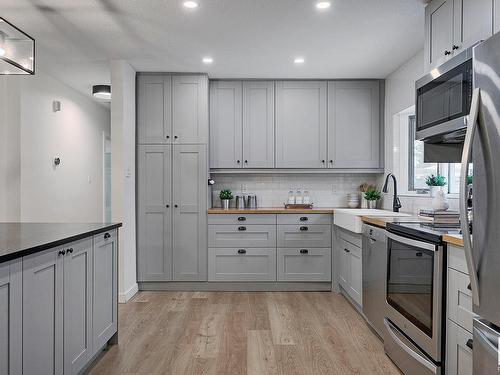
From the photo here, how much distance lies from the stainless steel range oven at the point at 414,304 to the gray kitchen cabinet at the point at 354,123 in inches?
82.6

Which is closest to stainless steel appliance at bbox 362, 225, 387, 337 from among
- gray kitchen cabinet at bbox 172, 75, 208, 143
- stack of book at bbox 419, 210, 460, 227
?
stack of book at bbox 419, 210, 460, 227

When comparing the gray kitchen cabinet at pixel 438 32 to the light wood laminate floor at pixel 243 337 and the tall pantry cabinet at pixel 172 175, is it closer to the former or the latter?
the light wood laminate floor at pixel 243 337

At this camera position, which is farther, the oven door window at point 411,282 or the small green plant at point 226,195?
the small green plant at point 226,195

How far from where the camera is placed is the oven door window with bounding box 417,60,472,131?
203 cm

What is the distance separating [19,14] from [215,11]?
149 centimetres

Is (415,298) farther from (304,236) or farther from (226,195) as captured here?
(226,195)

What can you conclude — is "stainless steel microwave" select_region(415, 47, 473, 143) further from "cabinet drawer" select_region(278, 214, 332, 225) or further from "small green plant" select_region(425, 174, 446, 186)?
"cabinet drawer" select_region(278, 214, 332, 225)

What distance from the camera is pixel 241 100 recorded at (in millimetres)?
4578

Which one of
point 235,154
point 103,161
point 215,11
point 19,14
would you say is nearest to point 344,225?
point 235,154

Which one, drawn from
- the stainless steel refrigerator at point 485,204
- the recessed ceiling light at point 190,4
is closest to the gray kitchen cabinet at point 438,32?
the stainless steel refrigerator at point 485,204

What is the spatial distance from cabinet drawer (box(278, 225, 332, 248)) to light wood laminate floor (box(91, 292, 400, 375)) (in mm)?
562

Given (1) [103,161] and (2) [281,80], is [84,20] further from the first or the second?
(1) [103,161]

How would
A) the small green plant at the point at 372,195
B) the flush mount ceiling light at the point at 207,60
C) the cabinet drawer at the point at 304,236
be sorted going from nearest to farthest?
the flush mount ceiling light at the point at 207,60 < the cabinet drawer at the point at 304,236 < the small green plant at the point at 372,195

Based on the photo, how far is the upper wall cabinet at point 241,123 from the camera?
4574 mm
